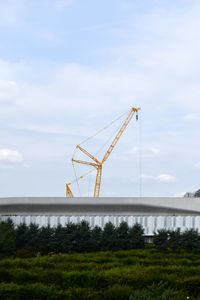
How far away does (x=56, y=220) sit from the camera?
115 feet

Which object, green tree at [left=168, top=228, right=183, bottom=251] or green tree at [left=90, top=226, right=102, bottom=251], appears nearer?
green tree at [left=168, top=228, right=183, bottom=251]

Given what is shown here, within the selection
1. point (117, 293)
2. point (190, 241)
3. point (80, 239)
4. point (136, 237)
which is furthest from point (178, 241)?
point (117, 293)

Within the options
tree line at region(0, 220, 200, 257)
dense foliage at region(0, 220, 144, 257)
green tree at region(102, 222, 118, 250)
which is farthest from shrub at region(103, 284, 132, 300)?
green tree at region(102, 222, 118, 250)

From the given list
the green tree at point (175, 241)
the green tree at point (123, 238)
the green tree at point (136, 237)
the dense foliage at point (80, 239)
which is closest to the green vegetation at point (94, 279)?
the dense foliage at point (80, 239)

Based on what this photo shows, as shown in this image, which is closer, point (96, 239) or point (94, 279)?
point (94, 279)

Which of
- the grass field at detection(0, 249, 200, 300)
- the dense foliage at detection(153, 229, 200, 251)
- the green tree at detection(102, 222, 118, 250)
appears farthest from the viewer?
the green tree at detection(102, 222, 118, 250)

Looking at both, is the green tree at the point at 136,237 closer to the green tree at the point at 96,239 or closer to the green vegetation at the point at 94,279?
the green tree at the point at 96,239

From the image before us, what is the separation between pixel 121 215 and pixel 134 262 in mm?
17854

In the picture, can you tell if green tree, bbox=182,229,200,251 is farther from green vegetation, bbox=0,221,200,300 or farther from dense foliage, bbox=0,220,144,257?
green vegetation, bbox=0,221,200,300

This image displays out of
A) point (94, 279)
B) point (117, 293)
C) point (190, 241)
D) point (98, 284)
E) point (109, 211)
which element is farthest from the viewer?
point (109, 211)

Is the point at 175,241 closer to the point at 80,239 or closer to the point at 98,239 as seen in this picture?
the point at 98,239

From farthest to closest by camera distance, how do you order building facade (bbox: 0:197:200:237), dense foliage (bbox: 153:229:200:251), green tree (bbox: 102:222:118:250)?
building facade (bbox: 0:197:200:237) < green tree (bbox: 102:222:118:250) < dense foliage (bbox: 153:229:200:251)

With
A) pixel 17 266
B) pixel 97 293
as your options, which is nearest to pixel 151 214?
pixel 17 266

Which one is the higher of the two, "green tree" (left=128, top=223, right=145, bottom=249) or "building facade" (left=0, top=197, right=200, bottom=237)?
"building facade" (left=0, top=197, right=200, bottom=237)
